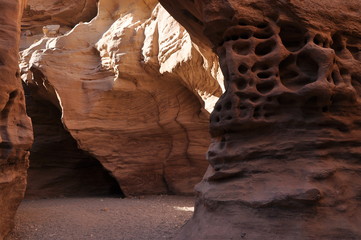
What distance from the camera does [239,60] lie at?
3967mm

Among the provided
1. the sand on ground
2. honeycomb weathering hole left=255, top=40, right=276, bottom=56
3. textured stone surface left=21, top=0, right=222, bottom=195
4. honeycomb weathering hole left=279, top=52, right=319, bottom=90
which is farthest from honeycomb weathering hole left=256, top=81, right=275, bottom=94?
textured stone surface left=21, top=0, right=222, bottom=195

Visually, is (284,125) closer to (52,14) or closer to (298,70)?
(298,70)

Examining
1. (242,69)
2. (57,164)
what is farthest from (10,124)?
(57,164)

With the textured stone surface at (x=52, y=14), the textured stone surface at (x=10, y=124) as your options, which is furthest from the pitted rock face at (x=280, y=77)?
the textured stone surface at (x=52, y=14)

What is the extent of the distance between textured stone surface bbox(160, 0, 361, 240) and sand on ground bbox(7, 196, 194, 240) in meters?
1.70

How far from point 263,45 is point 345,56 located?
3.12ft

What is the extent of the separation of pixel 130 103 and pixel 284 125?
6.61 meters

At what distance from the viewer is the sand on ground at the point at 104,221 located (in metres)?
5.47

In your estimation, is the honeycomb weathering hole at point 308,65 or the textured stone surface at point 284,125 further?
the honeycomb weathering hole at point 308,65

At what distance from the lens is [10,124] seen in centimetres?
571

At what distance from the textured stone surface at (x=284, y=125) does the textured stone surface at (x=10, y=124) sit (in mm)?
3022

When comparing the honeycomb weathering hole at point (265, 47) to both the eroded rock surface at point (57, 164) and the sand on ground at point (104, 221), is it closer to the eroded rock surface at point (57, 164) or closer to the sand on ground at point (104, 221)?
the sand on ground at point (104, 221)

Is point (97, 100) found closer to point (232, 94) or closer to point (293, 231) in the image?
point (232, 94)

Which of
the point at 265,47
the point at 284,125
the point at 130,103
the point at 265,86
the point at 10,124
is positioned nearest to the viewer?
the point at 284,125
